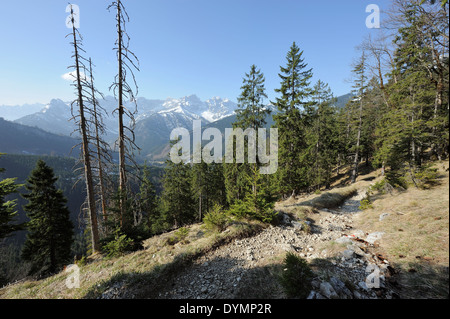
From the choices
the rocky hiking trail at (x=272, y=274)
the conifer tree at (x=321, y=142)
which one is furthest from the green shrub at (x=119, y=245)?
the conifer tree at (x=321, y=142)

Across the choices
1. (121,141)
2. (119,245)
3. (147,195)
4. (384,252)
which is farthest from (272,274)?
(147,195)

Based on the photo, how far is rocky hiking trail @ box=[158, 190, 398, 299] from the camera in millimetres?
4543

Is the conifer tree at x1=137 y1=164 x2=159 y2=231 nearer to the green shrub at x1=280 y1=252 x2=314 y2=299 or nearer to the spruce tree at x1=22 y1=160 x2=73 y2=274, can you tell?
the spruce tree at x1=22 y1=160 x2=73 y2=274

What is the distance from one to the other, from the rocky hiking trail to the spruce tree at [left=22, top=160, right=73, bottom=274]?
21.4 metres

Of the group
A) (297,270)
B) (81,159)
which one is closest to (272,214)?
(297,270)

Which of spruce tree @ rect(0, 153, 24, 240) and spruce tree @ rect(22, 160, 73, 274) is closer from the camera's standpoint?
spruce tree @ rect(0, 153, 24, 240)

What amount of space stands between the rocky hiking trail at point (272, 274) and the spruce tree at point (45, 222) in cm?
2137

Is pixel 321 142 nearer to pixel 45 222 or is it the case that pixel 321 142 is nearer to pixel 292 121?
pixel 292 121

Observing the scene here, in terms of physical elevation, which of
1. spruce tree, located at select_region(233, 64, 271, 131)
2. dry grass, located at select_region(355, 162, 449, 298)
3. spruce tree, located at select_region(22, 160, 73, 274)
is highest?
spruce tree, located at select_region(233, 64, 271, 131)

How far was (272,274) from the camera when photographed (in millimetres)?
5680

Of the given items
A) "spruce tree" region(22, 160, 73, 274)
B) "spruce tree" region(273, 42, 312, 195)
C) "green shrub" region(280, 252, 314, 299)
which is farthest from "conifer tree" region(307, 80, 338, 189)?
"spruce tree" region(22, 160, 73, 274)

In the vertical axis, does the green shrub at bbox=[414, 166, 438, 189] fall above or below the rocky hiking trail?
above
